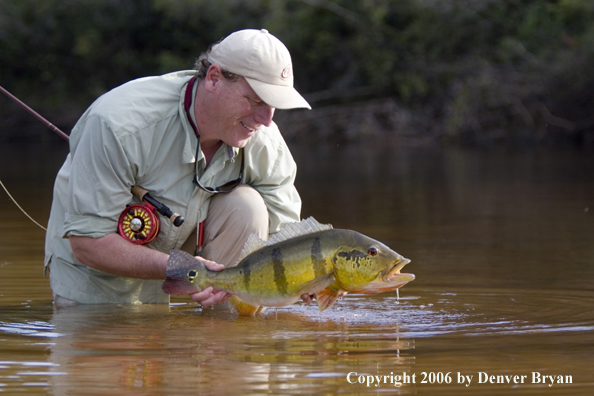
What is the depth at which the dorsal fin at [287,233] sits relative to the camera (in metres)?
3.43

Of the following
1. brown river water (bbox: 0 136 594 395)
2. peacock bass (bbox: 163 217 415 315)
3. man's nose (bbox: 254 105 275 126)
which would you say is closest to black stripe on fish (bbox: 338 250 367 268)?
peacock bass (bbox: 163 217 415 315)

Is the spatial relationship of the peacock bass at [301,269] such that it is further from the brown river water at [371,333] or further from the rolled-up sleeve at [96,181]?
the rolled-up sleeve at [96,181]

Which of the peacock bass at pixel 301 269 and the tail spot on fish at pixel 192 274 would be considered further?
the tail spot on fish at pixel 192 274

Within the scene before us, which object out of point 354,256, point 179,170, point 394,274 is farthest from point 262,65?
point 394,274

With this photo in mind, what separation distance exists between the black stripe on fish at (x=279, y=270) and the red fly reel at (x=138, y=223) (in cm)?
57

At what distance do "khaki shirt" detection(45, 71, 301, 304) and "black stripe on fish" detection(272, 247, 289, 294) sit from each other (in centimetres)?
A: 57

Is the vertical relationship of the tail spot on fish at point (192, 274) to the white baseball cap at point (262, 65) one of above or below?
below

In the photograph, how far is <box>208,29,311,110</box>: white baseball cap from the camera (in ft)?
11.5

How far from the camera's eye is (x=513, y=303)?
4031 millimetres

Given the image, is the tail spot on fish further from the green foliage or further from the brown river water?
the green foliage

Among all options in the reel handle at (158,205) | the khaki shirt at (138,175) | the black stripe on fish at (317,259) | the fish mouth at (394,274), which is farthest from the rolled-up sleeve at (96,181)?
the fish mouth at (394,274)

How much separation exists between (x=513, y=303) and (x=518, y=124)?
1452 cm

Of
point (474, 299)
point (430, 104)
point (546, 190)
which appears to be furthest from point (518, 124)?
point (474, 299)

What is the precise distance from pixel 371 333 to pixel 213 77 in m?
1.12
